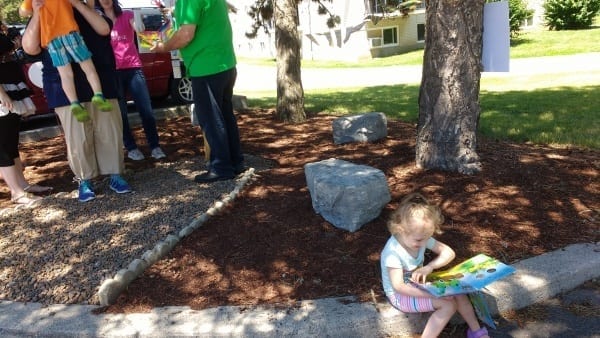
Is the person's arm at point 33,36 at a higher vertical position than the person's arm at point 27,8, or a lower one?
lower

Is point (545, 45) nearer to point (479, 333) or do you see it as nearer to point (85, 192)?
point (85, 192)

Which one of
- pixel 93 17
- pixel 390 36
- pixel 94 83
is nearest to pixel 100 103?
pixel 94 83

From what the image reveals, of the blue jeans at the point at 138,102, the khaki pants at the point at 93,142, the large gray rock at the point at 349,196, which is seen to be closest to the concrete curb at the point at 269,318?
the large gray rock at the point at 349,196

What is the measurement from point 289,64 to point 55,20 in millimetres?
4072

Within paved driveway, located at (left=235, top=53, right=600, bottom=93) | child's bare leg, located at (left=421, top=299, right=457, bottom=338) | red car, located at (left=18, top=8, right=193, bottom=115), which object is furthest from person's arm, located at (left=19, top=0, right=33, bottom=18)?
paved driveway, located at (left=235, top=53, right=600, bottom=93)

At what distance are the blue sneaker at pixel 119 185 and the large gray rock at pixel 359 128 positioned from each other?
7.87 feet

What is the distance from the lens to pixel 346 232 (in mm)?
3613

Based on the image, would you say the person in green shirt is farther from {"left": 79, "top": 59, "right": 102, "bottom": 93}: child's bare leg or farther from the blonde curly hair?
the blonde curly hair

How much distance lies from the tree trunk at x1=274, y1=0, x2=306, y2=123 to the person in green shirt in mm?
2852

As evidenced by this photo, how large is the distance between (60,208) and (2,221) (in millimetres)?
434

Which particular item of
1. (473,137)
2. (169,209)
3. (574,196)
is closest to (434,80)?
(473,137)

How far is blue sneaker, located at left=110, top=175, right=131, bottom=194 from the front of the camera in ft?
15.0

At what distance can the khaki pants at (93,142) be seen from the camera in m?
4.28

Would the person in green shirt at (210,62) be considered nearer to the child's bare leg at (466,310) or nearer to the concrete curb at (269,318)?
the concrete curb at (269,318)
